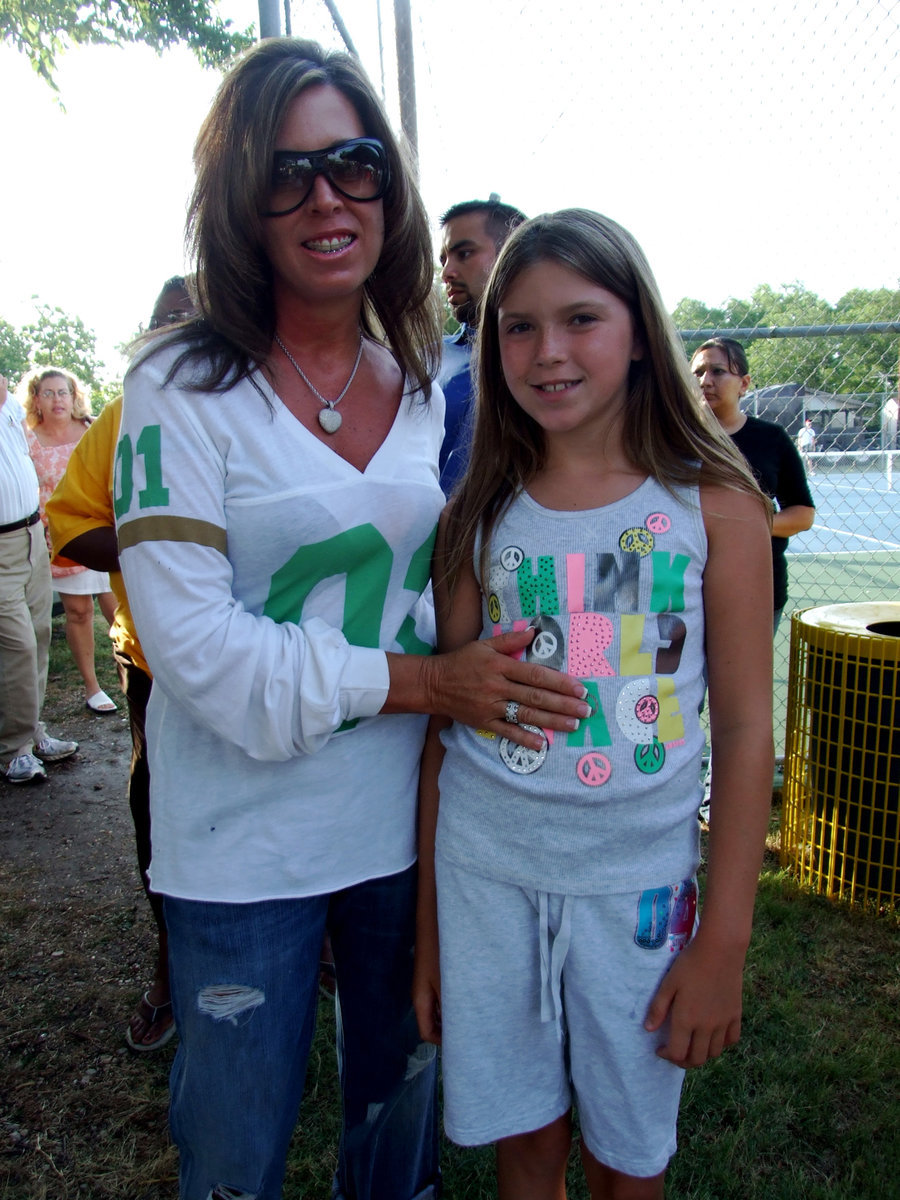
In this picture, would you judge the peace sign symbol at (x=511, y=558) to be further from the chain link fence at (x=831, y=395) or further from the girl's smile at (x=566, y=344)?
the chain link fence at (x=831, y=395)

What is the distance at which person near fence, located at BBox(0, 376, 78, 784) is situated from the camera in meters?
4.44

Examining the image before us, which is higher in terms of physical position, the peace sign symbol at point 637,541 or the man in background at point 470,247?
the man in background at point 470,247

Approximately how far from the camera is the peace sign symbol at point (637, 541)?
1.32 meters

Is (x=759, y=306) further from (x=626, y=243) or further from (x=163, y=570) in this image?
(x=163, y=570)

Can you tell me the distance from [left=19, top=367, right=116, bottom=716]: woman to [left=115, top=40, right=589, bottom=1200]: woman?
4.49m

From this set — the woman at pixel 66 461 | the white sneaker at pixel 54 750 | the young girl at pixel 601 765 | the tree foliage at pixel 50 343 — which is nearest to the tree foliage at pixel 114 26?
the woman at pixel 66 461

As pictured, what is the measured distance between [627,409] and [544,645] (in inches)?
16.8

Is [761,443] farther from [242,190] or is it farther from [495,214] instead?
[242,190]

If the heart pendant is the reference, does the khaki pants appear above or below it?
below

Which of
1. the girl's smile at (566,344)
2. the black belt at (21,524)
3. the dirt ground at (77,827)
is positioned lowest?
the dirt ground at (77,827)

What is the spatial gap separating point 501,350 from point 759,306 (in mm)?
4302

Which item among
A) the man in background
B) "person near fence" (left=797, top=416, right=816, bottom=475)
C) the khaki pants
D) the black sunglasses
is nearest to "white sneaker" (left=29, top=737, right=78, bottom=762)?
the khaki pants

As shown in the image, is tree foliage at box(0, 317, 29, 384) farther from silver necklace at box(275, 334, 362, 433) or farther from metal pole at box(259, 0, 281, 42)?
silver necklace at box(275, 334, 362, 433)

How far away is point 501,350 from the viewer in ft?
4.88
